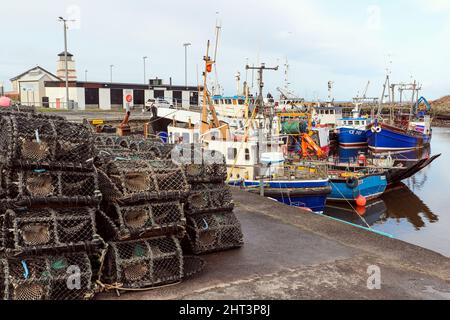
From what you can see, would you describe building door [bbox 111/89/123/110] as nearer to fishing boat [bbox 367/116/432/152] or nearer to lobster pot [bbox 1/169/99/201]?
fishing boat [bbox 367/116/432/152]

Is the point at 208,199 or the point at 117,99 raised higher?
the point at 117,99

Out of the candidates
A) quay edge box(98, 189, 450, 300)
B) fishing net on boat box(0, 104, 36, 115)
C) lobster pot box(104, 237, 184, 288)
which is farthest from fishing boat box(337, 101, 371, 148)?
lobster pot box(104, 237, 184, 288)

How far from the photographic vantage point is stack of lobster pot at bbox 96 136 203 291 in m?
4.49

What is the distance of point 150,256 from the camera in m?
4.51

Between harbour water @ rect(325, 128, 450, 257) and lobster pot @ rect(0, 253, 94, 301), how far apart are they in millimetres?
13294

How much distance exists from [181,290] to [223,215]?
5.64 feet

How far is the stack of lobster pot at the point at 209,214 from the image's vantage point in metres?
5.70

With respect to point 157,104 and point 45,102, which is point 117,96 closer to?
point 45,102

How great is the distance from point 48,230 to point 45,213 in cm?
19

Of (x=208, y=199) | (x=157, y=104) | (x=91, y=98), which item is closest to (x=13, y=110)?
(x=208, y=199)

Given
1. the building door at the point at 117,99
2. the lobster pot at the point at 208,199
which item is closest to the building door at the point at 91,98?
the building door at the point at 117,99

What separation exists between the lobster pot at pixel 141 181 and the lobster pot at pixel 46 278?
88 centimetres

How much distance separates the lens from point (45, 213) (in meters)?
4.21
